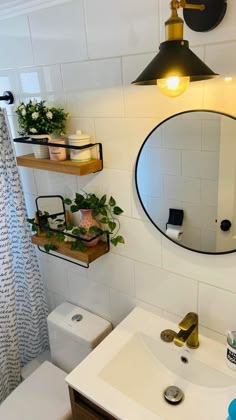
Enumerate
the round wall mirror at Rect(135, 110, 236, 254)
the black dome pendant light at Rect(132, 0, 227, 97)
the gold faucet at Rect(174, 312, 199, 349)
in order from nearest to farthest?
the black dome pendant light at Rect(132, 0, 227, 97), the round wall mirror at Rect(135, 110, 236, 254), the gold faucet at Rect(174, 312, 199, 349)

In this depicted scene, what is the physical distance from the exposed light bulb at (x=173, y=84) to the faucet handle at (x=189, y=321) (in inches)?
28.8

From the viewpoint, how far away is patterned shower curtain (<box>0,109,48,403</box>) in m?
1.45

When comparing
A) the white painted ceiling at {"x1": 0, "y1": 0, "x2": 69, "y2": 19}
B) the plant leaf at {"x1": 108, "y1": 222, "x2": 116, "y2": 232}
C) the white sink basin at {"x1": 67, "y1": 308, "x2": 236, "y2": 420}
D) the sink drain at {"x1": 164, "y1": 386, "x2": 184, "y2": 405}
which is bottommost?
the sink drain at {"x1": 164, "y1": 386, "x2": 184, "y2": 405}

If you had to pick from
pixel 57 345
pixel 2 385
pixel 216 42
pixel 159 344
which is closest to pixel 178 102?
pixel 216 42

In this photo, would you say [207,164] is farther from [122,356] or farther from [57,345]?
[57,345]

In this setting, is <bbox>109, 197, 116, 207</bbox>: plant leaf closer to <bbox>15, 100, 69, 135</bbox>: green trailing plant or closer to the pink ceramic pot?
the pink ceramic pot

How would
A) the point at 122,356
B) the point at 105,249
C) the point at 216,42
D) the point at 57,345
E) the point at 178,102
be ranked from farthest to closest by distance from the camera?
the point at 57,345, the point at 105,249, the point at 122,356, the point at 178,102, the point at 216,42

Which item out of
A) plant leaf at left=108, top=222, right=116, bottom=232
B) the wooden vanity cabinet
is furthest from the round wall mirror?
the wooden vanity cabinet

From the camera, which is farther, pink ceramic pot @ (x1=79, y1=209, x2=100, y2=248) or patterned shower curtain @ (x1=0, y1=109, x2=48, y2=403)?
patterned shower curtain @ (x1=0, y1=109, x2=48, y2=403)

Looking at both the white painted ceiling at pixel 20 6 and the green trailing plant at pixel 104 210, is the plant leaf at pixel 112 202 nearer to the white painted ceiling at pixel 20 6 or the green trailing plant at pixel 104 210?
the green trailing plant at pixel 104 210

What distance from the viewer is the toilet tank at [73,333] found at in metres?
1.41

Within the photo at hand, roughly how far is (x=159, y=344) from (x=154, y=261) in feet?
0.99

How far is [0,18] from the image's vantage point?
53.0 inches

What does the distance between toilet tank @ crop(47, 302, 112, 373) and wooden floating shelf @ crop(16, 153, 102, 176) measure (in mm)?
724
